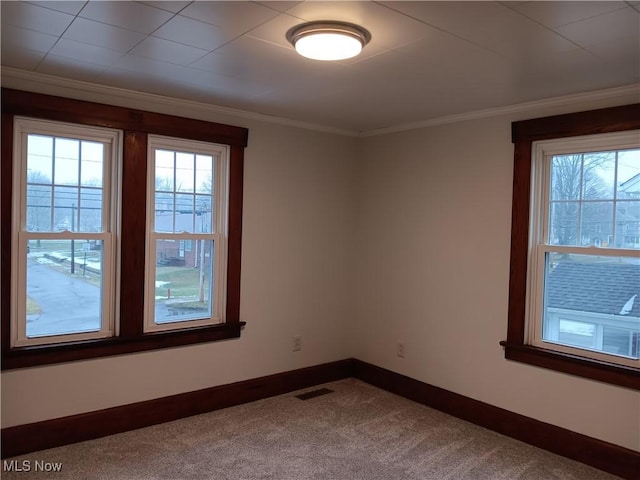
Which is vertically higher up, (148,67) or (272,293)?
(148,67)

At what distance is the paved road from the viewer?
316cm

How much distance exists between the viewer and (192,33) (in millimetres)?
2309

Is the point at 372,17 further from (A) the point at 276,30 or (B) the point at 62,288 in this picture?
(B) the point at 62,288

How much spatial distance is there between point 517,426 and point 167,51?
3311 millimetres

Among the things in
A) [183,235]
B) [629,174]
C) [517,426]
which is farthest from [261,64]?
[517,426]

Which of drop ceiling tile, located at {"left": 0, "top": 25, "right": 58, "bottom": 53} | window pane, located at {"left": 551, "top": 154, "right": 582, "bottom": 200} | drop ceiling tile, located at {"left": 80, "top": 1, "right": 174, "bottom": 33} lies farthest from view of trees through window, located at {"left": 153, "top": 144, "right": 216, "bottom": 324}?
window pane, located at {"left": 551, "top": 154, "right": 582, "bottom": 200}

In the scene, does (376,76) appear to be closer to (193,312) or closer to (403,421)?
(193,312)

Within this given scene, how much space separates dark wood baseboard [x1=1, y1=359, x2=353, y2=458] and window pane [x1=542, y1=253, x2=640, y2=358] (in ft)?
6.87

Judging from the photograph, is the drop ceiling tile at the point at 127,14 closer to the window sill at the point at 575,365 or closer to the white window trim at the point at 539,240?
the white window trim at the point at 539,240

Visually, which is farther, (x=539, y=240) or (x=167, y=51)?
(x=539, y=240)

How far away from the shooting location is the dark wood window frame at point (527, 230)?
3008mm

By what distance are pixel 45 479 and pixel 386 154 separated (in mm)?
3480

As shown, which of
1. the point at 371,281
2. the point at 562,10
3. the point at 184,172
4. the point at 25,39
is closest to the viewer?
the point at 562,10

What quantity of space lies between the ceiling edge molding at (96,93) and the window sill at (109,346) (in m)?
1.62
